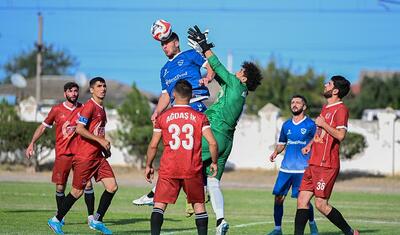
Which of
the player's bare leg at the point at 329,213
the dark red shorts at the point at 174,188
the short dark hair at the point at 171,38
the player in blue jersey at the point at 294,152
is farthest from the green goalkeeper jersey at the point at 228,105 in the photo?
the player in blue jersey at the point at 294,152

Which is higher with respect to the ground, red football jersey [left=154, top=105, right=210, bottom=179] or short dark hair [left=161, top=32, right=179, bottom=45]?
short dark hair [left=161, top=32, right=179, bottom=45]

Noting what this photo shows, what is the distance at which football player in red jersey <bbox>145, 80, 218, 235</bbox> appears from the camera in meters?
11.0

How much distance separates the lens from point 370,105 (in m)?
62.2

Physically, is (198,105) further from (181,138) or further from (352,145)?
(352,145)

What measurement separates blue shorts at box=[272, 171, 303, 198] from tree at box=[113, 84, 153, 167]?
19.5m

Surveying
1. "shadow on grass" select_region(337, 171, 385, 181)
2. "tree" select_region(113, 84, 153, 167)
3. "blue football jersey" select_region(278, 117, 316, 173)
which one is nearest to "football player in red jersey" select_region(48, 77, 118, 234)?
"blue football jersey" select_region(278, 117, 316, 173)

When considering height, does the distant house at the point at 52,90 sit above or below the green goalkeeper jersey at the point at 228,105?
above

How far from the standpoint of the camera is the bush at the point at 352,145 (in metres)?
33.1

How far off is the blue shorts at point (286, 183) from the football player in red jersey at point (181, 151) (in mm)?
4132

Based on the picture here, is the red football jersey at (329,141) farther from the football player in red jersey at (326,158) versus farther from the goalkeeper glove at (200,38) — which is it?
the goalkeeper glove at (200,38)

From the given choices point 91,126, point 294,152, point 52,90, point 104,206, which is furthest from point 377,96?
point 91,126

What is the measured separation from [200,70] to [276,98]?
50318mm

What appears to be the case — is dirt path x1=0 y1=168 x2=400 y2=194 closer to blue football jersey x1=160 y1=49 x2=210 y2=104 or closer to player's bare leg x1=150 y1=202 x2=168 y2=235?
blue football jersey x1=160 y1=49 x2=210 y2=104

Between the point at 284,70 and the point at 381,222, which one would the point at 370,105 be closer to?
the point at 284,70
